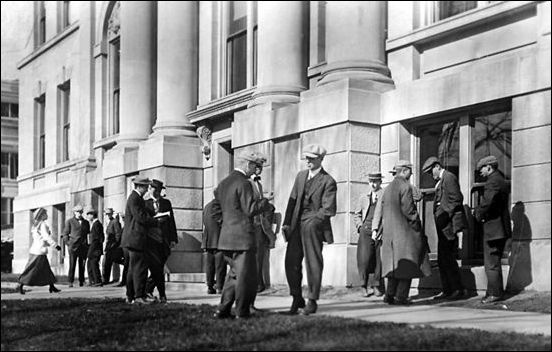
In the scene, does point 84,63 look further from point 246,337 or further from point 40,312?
point 246,337

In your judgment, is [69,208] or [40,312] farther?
[69,208]

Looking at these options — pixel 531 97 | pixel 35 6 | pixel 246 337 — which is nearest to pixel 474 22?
pixel 531 97

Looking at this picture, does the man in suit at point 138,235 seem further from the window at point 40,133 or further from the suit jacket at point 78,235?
the window at point 40,133

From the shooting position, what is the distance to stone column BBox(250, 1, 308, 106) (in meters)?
16.5

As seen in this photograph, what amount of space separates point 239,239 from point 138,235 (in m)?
2.81

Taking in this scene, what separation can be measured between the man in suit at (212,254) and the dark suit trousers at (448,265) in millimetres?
3511

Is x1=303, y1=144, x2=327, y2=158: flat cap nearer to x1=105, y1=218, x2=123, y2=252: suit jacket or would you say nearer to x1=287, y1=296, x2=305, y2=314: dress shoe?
x1=287, y1=296, x2=305, y2=314: dress shoe

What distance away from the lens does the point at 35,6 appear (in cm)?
3306

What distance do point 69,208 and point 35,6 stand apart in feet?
32.3

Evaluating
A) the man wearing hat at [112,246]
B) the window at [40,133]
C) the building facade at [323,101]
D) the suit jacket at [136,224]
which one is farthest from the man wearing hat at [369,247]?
the window at [40,133]

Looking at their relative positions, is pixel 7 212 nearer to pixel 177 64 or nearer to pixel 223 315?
pixel 177 64

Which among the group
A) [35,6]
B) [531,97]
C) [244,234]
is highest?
[35,6]

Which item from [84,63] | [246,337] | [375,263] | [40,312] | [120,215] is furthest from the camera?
[84,63]

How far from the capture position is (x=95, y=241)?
1936cm
